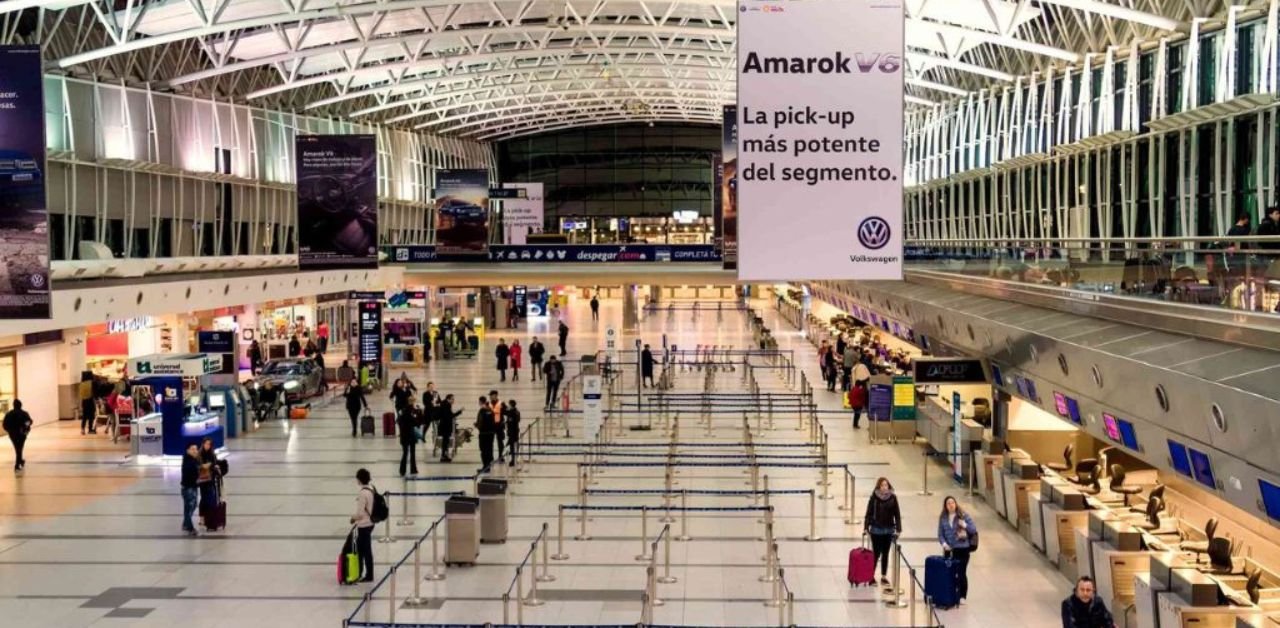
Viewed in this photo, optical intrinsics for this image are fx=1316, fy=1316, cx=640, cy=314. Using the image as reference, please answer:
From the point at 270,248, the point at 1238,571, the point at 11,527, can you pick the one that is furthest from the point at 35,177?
the point at 270,248

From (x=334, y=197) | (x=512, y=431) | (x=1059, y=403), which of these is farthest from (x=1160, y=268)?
(x=334, y=197)

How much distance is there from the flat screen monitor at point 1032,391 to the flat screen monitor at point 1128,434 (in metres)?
3.54

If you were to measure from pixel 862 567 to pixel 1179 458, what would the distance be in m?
3.24

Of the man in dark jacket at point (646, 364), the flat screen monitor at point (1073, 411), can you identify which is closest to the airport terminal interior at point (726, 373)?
the flat screen monitor at point (1073, 411)

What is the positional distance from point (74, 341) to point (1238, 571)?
78.2ft

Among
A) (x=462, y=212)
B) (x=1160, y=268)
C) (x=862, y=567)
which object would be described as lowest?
(x=862, y=567)

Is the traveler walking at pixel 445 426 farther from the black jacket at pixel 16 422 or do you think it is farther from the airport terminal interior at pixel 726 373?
the black jacket at pixel 16 422

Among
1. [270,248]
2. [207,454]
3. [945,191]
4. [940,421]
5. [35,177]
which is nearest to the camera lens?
[35,177]

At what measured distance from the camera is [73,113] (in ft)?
100

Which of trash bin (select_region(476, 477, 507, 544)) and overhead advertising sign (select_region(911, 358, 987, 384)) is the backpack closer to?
trash bin (select_region(476, 477, 507, 544))

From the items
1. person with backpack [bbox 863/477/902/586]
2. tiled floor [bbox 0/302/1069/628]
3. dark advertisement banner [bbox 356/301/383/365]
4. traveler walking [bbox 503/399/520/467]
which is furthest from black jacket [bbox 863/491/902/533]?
dark advertisement banner [bbox 356/301/383/365]

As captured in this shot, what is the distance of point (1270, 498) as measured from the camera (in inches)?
373

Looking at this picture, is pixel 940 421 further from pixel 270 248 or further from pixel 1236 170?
pixel 270 248

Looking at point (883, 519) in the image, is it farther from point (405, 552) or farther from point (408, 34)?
point (408, 34)
